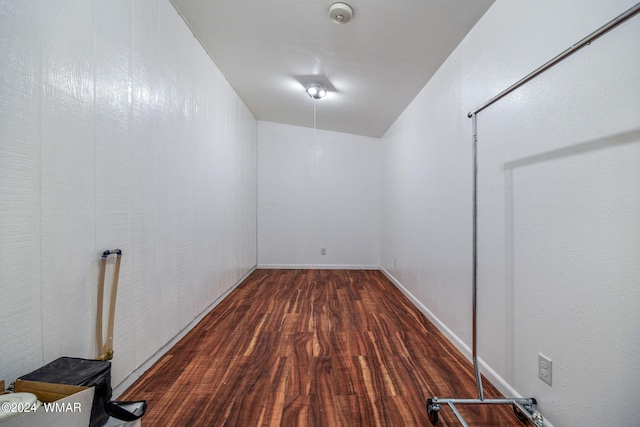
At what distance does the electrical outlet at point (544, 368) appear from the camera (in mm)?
1074

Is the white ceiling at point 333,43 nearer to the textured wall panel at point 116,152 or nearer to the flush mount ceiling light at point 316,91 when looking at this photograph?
the flush mount ceiling light at point 316,91

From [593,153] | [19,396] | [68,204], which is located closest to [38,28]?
[68,204]

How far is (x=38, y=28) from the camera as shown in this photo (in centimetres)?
89

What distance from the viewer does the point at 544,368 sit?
110 centimetres

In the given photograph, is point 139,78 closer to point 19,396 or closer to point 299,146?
point 19,396

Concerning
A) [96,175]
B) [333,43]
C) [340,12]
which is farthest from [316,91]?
[96,175]

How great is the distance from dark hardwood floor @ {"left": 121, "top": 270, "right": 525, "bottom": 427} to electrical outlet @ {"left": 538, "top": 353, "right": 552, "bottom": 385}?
0.90 feet

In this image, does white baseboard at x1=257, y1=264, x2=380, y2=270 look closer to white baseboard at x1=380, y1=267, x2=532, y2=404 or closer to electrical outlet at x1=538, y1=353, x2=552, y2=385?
white baseboard at x1=380, y1=267, x2=532, y2=404

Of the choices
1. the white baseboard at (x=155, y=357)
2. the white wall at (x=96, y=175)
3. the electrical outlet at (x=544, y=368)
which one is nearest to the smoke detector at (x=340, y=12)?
the white wall at (x=96, y=175)

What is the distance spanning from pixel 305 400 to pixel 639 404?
4.20 ft

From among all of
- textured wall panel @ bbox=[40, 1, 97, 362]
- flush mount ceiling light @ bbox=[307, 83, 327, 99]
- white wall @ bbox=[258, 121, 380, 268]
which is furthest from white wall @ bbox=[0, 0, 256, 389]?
white wall @ bbox=[258, 121, 380, 268]

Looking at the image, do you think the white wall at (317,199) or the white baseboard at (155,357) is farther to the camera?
the white wall at (317,199)

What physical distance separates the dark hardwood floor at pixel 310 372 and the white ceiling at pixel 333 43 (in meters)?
2.30

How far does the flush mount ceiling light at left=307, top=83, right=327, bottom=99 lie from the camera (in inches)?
104
